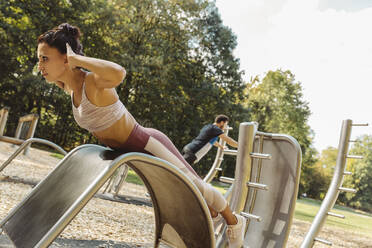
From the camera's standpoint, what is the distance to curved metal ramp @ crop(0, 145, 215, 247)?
1.61 meters

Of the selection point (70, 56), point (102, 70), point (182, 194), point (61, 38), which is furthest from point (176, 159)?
point (61, 38)

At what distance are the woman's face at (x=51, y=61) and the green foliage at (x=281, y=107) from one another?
26.2 metres

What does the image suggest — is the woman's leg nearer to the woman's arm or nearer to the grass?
the woman's arm

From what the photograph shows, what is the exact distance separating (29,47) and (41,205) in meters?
16.1

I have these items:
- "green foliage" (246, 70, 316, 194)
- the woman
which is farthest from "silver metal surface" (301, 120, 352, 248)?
"green foliage" (246, 70, 316, 194)

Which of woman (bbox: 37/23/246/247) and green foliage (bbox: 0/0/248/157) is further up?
green foliage (bbox: 0/0/248/157)

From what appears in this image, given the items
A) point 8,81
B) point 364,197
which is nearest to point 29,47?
point 8,81

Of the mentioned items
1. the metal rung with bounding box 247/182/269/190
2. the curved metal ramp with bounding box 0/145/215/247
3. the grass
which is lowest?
the grass

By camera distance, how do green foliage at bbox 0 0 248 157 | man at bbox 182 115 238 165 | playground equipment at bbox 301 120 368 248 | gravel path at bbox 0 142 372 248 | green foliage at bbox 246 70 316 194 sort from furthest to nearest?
green foliage at bbox 246 70 316 194 < green foliage at bbox 0 0 248 157 < man at bbox 182 115 238 165 < gravel path at bbox 0 142 372 248 < playground equipment at bbox 301 120 368 248

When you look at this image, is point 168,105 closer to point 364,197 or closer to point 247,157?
point 247,157

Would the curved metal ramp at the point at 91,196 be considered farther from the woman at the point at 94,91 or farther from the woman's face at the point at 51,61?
the woman's face at the point at 51,61

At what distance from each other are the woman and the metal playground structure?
115mm

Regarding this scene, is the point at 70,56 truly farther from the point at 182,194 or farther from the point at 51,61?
the point at 182,194

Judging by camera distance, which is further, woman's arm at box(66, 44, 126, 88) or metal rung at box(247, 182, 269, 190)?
metal rung at box(247, 182, 269, 190)
